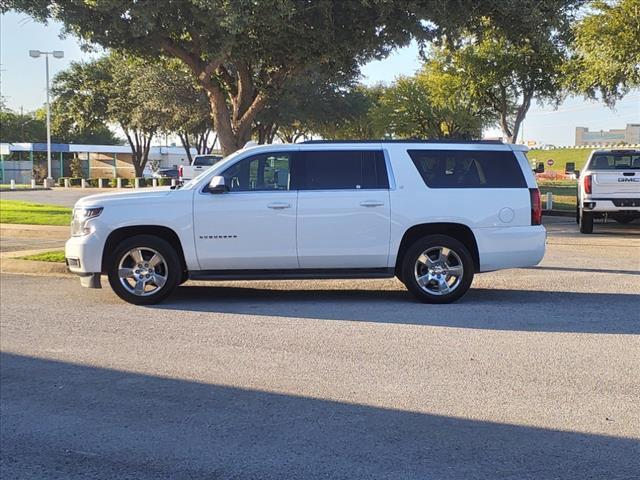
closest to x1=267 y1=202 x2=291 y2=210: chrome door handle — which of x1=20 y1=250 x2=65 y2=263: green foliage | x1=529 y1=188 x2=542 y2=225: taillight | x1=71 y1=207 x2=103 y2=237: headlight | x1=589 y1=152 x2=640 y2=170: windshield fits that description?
x1=71 y1=207 x2=103 y2=237: headlight

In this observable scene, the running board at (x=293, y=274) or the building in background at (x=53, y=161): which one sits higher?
the building in background at (x=53, y=161)

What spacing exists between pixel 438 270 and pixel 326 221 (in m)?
1.51

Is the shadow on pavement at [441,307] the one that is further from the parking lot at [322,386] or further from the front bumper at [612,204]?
the front bumper at [612,204]

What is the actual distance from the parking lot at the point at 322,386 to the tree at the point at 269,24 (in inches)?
265

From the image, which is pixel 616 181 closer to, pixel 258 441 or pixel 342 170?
pixel 342 170

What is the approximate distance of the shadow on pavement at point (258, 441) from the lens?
12.6 ft

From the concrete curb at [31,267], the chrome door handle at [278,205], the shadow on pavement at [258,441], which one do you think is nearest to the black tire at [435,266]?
the chrome door handle at [278,205]

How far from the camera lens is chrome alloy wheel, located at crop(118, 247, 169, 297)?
8118mm

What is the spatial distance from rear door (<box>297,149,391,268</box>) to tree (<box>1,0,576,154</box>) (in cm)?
567

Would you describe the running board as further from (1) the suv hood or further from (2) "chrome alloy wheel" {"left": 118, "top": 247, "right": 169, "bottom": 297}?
(1) the suv hood

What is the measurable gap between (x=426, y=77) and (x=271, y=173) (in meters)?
27.4

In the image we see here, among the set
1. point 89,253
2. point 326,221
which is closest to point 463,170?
point 326,221

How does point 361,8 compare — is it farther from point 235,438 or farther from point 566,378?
point 235,438

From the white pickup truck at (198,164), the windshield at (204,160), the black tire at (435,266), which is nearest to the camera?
the black tire at (435,266)
